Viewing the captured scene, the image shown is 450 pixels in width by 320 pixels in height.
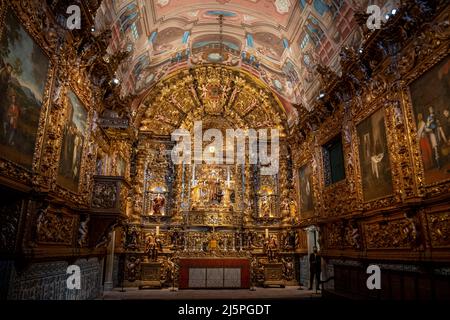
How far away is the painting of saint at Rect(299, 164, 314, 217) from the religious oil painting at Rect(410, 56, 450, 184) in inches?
276

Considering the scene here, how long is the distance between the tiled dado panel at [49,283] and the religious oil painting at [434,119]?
28.1ft

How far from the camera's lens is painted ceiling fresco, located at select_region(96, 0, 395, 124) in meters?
11.1

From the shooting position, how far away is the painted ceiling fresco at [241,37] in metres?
11.1

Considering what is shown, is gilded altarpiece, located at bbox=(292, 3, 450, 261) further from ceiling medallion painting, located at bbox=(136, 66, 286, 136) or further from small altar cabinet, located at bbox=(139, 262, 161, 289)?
small altar cabinet, located at bbox=(139, 262, 161, 289)

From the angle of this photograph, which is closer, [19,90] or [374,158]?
[19,90]

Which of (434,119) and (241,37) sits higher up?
(241,37)

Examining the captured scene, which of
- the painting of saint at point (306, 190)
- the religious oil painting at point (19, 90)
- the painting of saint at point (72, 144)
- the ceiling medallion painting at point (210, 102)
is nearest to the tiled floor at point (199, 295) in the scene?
the painting of saint at point (306, 190)

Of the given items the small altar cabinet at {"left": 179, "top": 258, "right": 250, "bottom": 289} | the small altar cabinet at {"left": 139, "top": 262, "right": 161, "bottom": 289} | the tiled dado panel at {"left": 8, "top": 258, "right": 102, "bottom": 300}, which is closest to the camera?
the tiled dado panel at {"left": 8, "top": 258, "right": 102, "bottom": 300}

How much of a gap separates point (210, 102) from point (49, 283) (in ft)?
40.4

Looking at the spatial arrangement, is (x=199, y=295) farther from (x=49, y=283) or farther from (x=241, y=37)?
(x=241, y=37)

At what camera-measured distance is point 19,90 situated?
5812 mm

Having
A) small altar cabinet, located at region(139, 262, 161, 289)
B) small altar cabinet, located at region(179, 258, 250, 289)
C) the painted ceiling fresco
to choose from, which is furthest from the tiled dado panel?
the painted ceiling fresco

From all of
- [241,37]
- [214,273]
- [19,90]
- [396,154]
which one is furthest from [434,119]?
[241,37]
